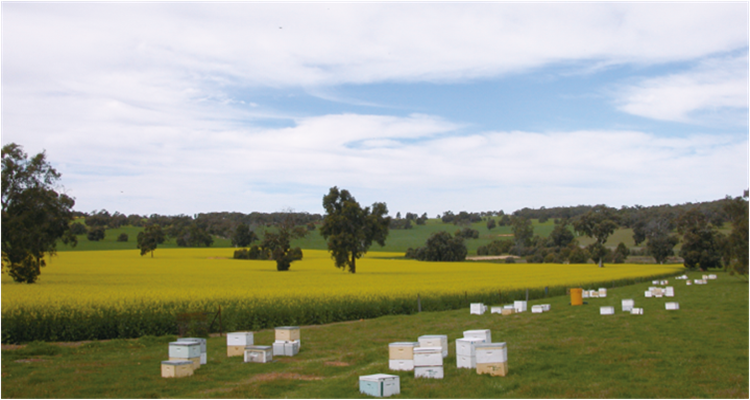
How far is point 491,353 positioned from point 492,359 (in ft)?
0.43

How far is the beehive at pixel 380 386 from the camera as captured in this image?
384 inches

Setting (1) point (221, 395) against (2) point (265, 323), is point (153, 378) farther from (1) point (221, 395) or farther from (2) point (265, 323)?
(2) point (265, 323)

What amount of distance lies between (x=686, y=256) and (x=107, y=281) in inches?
2827

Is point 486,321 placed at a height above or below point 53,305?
below

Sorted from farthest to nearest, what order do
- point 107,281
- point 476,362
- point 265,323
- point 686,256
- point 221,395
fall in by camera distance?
point 686,256
point 107,281
point 265,323
point 476,362
point 221,395

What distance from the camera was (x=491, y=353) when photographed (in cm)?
1126

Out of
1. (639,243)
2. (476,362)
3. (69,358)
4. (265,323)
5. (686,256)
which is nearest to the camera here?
(476,362)

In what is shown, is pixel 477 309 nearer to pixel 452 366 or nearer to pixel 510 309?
pixel 510 309

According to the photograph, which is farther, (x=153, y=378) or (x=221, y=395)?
(x=153, y=378)

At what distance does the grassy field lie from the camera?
10250 millimetres

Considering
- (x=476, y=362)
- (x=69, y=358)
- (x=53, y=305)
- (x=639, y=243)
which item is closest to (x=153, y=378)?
(x=69, y=358)

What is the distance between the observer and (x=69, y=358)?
604 inches

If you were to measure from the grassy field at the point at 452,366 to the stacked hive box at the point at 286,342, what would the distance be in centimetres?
50

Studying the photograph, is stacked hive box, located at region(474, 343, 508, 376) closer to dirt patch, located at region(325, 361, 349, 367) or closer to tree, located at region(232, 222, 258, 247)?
dirt patch, located at region(325, 361, 349, 367)
